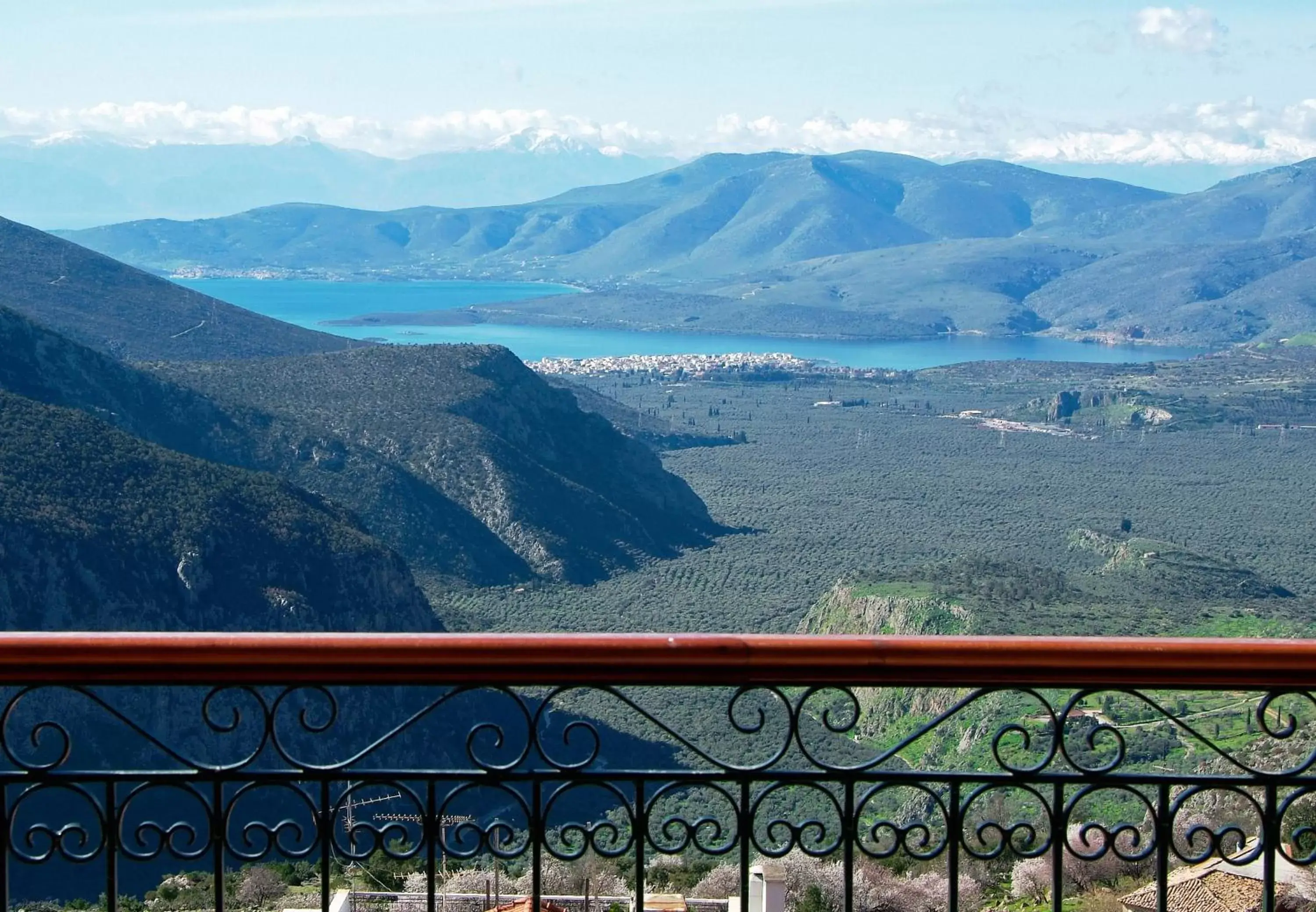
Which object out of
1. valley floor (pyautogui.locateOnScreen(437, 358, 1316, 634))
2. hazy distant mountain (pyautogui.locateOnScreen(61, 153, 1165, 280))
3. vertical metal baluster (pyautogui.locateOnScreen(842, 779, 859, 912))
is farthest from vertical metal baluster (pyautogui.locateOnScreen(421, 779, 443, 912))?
hazy distant mountain (pyautogui.locateOnScreen(61, 153, 1165, 280))

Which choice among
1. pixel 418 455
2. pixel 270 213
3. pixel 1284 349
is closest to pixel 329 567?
pixel 418 455

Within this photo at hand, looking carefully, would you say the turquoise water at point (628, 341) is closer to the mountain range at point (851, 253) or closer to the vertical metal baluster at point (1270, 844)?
the mountain range at point (851, 253)

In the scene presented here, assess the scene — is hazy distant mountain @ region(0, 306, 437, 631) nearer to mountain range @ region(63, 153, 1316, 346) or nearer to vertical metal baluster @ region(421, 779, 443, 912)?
vertical metal baluster @ region(421, 779, 443, 912)

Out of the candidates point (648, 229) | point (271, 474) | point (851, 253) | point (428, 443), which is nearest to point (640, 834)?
point (271, 474)

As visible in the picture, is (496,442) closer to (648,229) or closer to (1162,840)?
(1162,840)

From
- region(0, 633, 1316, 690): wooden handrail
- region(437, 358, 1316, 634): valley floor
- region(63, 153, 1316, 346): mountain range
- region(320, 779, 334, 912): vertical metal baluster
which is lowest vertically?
region(437, 358, 1316, 634): valley floor

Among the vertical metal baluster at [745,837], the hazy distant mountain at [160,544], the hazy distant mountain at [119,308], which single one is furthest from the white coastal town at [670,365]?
the vertical metal baluster at [745,837]
